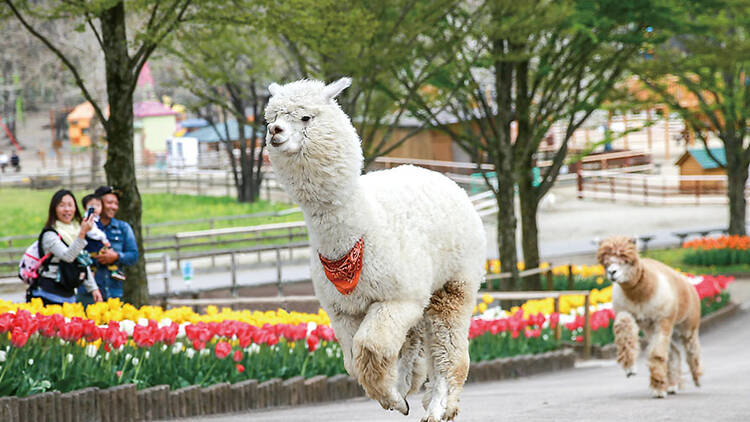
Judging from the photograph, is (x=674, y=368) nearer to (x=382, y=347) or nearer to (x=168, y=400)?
(x=168, y=400)

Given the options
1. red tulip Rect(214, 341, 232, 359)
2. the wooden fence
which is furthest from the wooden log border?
the wooden fence

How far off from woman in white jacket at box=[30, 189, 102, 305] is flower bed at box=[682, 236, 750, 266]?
55.5ft

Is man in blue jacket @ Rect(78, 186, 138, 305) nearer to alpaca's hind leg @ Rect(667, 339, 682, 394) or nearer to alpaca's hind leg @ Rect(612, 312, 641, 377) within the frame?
alpaca's hind leg @ Rect(612, 312, 641, 377)

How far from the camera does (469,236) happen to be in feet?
17.3

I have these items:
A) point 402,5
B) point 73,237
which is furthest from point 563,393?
point 402,5

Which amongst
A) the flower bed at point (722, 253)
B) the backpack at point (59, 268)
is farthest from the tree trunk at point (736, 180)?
the backpack at point (59, 268)

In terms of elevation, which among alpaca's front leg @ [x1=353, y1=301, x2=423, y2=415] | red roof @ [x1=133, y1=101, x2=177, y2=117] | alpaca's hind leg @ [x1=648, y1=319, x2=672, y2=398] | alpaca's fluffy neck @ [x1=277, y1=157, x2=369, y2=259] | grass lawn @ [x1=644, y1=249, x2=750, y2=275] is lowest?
grass lawn @ [x1=644, y1=249, x2=750, y2=275]

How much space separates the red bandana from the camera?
180 inches

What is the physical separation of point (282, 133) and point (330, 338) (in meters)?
5.26

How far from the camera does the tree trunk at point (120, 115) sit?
1101cm

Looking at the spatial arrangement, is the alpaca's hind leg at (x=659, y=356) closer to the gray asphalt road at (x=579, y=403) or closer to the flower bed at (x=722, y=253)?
the gray asphalt road at (x=579, y=403)

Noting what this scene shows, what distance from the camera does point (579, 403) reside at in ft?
25.2

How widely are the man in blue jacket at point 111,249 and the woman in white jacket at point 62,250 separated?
26cm

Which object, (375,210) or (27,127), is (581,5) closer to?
(375,210)
